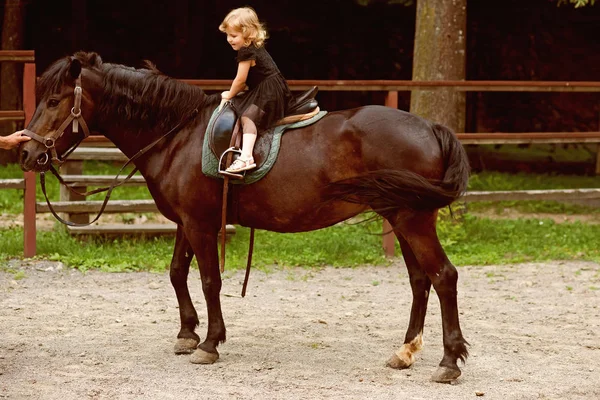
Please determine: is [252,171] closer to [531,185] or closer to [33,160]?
[33,160]

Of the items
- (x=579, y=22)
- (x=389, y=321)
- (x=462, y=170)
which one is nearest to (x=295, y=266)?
(x=389, y=321)

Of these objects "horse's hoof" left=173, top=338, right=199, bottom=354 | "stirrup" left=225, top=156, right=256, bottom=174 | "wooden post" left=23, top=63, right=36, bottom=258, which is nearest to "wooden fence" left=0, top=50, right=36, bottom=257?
"wooden post" left=23, top=63, right=36, bottom=258

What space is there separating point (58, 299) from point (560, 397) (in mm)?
4008

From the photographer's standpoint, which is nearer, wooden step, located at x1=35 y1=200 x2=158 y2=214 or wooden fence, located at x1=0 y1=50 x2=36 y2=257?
wooden fence, located at x1=0 y1=50 x2=36 y2=257

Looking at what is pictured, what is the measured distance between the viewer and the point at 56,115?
5641mm

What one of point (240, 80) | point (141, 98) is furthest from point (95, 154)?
point (240, 80)

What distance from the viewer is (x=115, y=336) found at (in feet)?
20.8

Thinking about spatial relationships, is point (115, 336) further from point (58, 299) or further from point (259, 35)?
point (259, 35)

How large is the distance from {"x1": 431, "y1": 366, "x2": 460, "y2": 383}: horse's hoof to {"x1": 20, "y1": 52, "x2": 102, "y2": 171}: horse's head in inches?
99.5

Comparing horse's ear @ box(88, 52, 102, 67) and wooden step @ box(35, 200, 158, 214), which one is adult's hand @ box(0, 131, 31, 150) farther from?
wooden step @ box(35, 200, 158, 214)

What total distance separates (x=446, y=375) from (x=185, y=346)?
1.67 m

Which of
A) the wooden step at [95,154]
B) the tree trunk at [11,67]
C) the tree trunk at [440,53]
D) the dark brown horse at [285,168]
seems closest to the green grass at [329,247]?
the wooden step at [95,154]

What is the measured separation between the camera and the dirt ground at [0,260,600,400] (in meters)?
5.26

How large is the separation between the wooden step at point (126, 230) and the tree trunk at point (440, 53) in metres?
2.62
